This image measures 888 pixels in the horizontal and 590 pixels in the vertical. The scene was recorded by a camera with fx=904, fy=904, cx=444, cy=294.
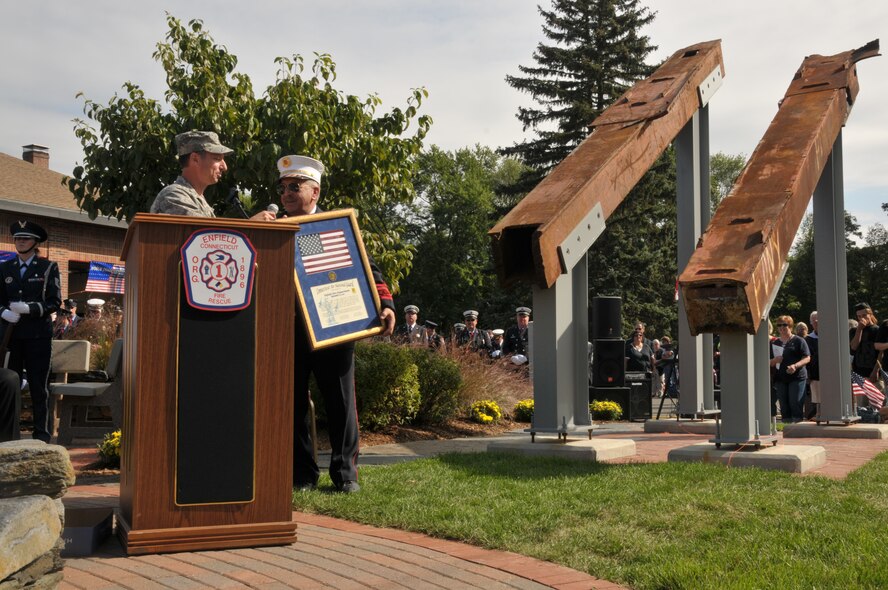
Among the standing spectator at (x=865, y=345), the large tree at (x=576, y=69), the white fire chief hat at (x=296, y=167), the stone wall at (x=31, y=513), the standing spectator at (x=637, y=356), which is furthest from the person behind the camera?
the large tree at (x=576, y=69)

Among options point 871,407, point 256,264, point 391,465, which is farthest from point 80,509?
point 871,407

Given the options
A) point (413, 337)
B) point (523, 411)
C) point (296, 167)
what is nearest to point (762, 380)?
point (296, 167)

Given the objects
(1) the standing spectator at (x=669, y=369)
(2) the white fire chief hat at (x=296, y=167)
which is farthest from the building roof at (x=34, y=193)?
(2) the white fire chief hat at (x=296, y=167)

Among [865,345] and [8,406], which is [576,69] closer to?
[865,345]

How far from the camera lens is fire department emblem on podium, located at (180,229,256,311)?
4316 mm

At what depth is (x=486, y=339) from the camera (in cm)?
2033

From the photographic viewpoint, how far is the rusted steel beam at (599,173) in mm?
7363

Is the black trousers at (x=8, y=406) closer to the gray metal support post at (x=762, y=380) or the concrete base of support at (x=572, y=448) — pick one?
the concrete base of support at (x=572, y=448)

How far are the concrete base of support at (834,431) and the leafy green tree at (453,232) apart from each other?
41674mm

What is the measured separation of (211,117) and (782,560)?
33.1 ft

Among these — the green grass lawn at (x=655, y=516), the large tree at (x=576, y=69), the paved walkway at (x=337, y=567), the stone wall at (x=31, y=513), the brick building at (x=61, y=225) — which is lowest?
the paved walkway at (x=337, y=567)

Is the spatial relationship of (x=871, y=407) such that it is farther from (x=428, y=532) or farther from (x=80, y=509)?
(x=80, y=509)

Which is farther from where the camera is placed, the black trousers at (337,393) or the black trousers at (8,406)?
the black trousers at (8,406)

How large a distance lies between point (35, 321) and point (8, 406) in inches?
120
